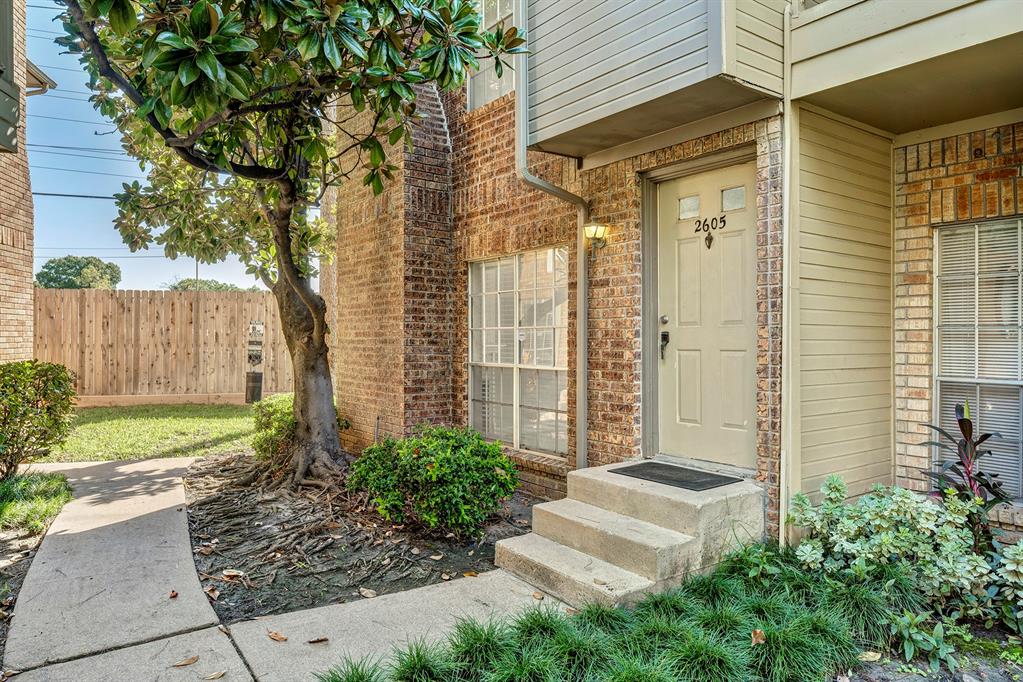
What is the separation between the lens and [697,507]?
3.63 metres

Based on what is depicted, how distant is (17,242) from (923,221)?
1098cm

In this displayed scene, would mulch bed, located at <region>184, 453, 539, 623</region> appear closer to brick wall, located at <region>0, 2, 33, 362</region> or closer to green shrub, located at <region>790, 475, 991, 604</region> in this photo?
green shrub, located at <region>790, 475, 991, 604</region>

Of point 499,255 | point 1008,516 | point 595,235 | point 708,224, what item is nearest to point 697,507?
point 1008,516

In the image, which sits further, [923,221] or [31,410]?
[31,410]

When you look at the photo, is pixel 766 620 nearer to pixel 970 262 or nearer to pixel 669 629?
pixel 669 629

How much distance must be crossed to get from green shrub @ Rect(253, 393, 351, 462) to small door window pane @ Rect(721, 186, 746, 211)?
190 inches

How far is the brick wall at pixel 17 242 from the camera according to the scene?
8719mm

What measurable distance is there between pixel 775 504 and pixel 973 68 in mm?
A: 2584

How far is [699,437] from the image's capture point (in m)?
4.56

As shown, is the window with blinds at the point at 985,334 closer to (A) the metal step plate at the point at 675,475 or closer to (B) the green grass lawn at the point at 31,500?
(A) the metal step plate at the point at 675,475

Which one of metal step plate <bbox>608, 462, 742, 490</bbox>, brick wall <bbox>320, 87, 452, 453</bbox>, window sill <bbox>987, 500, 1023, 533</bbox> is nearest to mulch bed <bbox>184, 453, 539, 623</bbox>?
metal step plate <bbox>608, 462, 742, 490</bbox>

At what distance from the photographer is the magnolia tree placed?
333cm

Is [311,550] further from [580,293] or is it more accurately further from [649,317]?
[649,317]

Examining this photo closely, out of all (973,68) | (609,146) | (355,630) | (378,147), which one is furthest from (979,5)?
(355,630)
